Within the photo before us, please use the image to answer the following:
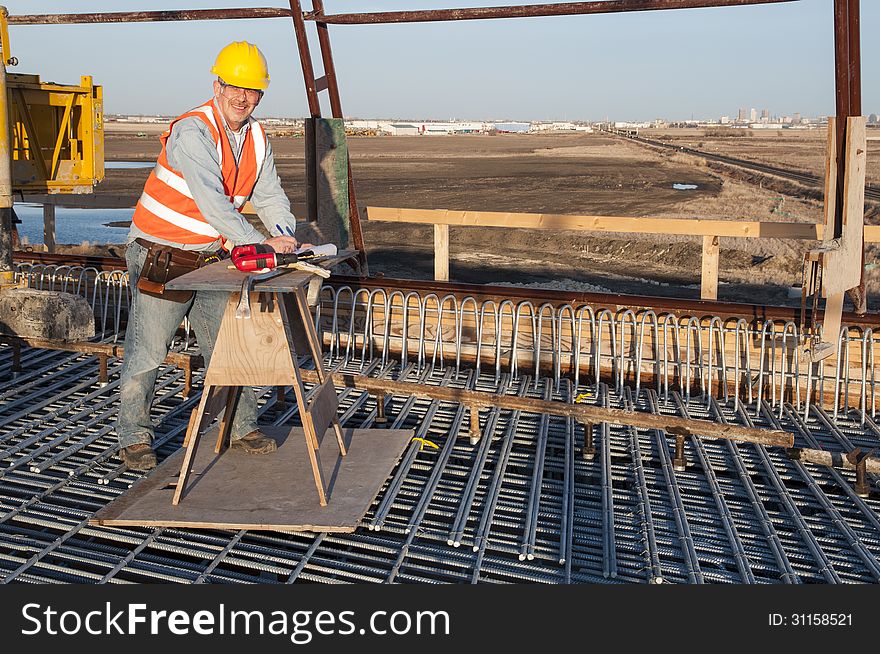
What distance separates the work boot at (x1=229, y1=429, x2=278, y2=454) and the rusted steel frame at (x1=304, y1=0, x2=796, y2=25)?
3.68m

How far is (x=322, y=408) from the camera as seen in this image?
510 centimetres

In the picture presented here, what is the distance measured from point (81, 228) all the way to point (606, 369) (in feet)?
66.4

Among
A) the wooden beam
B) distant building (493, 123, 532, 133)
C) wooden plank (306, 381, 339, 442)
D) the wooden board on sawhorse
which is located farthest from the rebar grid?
distant building (493, 123, 532, 133)

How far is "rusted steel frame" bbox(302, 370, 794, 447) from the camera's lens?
550 centimetres

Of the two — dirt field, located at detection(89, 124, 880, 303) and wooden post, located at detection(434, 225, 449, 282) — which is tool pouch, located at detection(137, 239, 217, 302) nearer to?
wooden post, located at detection(434, 225, 449, 282)

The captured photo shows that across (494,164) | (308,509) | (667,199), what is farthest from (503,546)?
(494,164)

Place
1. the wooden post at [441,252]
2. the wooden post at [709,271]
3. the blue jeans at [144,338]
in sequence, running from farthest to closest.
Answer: the wooden post at [441,252]
the wooden post at [709,271]
the blue jeans at [144,338]

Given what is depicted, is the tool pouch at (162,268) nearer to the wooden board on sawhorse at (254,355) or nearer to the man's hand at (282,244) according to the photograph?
the wooden board on sawhorse at (254,355)

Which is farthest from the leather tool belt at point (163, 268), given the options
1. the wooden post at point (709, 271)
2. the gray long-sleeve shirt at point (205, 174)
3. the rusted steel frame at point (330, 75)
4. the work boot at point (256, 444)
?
the wooden post at point (709, 271)

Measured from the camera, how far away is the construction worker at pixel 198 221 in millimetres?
4812

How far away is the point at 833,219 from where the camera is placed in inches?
250

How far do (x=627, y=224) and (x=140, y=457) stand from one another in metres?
4.87

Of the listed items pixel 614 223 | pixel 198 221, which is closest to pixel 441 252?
pixel 614 223

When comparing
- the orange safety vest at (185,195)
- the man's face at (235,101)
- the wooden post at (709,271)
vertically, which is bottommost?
the wooden post at (709,271)
